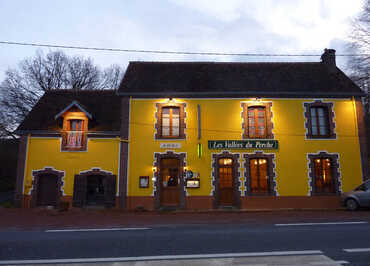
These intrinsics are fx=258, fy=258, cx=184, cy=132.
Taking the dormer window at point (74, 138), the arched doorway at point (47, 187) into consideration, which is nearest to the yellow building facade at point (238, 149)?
the dormer window at point (74, 138)

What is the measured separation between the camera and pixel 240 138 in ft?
46.9

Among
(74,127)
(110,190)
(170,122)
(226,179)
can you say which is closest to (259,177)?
(226,179)

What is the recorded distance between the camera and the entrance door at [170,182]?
542 inches

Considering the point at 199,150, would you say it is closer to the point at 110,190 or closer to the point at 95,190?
the point at 110,190

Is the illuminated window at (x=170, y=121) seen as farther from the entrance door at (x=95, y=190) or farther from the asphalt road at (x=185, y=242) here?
the asphalt road at (x=185, y=242)

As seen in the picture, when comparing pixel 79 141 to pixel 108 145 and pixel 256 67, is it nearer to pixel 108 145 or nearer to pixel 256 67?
pixel 108 145

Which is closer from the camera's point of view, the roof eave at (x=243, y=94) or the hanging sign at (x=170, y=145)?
the hanging sign at (x=170, y=145)

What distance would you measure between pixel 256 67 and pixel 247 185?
8.05 metres

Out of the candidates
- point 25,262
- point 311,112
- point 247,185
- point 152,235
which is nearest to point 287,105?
point 311,112

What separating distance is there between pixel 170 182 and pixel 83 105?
7.33 metres

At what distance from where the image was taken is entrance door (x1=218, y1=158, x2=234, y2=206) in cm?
1388

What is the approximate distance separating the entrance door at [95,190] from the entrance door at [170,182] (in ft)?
10.9

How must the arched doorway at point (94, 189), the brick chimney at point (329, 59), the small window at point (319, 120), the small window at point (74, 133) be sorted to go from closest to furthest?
the arched doorway at point (94, 189)
the small window at point (74, 133)
the small window at point (319, 120)
the brick chimney at point (329, 59)

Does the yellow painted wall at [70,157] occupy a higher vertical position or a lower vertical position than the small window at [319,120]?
lower
